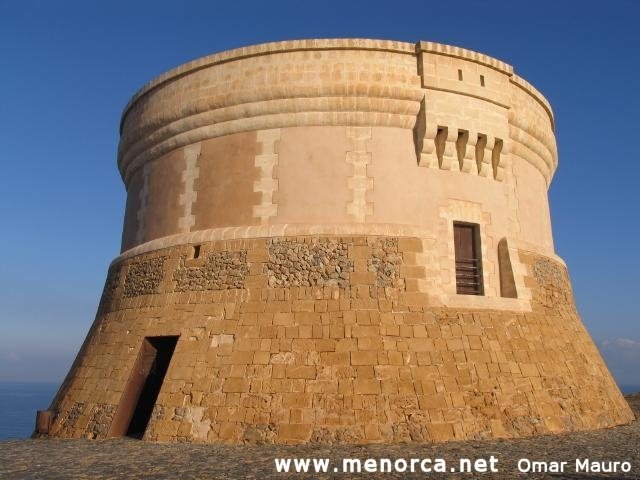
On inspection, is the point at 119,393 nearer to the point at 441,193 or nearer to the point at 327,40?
the point at 441,193

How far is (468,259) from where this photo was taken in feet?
34.0

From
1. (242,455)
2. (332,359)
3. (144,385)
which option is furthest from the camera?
(144,385)

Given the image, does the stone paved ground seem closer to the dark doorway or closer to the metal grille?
the dark doorway

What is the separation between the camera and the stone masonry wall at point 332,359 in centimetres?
784

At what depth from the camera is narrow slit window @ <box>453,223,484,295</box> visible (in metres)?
10.2

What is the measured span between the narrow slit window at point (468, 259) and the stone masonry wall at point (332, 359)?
736 millimetres

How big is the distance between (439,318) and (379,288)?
122cm

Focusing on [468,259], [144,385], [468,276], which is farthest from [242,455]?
[468,259]

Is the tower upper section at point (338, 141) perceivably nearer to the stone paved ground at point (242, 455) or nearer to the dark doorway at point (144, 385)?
the dark doorway at point (144, 385)

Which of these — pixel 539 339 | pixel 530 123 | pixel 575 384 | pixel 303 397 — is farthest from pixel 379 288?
pixel 530 123

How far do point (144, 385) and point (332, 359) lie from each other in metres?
3.89

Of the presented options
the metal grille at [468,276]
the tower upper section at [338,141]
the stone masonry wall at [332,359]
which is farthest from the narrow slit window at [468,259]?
the stone masonry wall at [332,359]

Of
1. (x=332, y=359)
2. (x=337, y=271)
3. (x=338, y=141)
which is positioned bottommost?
(x=332, y=359)

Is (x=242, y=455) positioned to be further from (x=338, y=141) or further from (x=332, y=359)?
(x=338, y=141)
